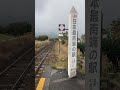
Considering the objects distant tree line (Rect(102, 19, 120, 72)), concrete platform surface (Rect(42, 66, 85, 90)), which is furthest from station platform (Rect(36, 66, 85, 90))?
distant tree line (Rect(102, 19, 120, 72))

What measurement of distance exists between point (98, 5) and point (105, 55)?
6519mm

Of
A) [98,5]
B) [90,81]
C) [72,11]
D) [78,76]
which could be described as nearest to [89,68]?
[90,81]

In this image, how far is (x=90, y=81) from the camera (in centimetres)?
772

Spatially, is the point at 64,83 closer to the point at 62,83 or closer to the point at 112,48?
the point at 62,83

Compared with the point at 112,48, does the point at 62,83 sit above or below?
below

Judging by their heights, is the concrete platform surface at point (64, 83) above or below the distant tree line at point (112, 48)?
below

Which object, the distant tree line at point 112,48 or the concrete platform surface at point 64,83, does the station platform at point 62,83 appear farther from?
the distant tree line at point 112,48

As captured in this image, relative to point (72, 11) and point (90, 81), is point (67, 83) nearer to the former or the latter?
point (72, 11)


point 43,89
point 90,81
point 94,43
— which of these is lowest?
point 43,89

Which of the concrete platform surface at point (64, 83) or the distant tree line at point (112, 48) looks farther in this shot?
the distant tree line at point (112, 48)

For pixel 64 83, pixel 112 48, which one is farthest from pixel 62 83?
pixel 112 48

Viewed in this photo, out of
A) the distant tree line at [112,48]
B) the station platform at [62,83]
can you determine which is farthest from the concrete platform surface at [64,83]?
the distant tree line at [112,48]

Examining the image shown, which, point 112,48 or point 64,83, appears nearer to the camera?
point 64,83

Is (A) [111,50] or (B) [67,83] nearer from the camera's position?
(B) [67,83]
